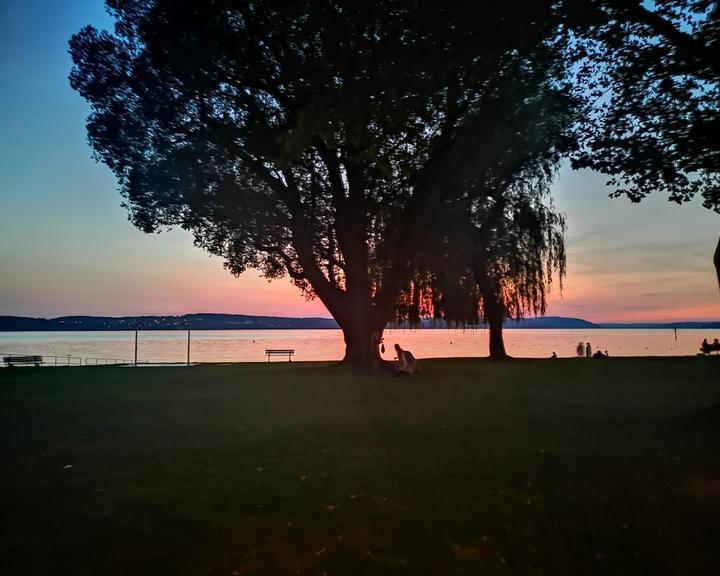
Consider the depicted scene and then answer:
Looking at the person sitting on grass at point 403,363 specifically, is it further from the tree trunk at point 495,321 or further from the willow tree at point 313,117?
the tree trunk at point 495,321

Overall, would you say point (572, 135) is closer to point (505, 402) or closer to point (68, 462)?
point (505, 402)

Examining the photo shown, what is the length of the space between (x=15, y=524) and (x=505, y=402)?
408 inches

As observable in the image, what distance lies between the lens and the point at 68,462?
7477 mm

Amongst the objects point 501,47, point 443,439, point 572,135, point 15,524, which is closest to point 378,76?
point 501,47

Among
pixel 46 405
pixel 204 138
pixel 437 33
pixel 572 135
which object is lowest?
pixel 46 405

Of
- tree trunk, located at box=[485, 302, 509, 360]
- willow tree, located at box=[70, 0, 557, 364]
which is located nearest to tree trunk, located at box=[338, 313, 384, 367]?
willow tree, located at box=[70, 0, 557, 364]

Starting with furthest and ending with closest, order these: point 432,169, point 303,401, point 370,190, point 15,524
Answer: point 370,190 → point 432,169 → point 303,401 → point 15,524

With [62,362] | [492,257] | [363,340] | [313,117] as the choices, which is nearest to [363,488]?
[313,117]

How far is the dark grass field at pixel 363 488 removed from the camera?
4.42 metres

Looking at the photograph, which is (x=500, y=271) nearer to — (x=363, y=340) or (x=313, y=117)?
(x=363, y=340)

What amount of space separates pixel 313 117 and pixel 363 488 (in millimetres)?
7478

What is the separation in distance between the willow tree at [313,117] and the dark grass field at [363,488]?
5592 mm

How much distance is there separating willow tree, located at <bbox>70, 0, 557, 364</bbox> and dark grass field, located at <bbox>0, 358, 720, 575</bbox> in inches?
220

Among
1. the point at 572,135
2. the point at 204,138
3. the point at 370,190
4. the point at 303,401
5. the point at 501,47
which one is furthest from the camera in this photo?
the point at 370,190
